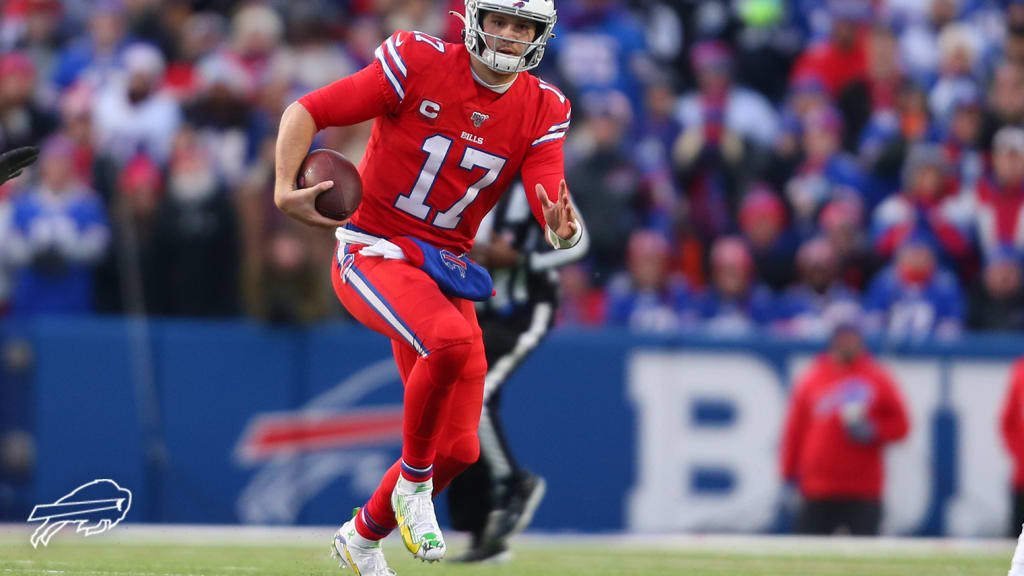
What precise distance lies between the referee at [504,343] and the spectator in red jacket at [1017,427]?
3408 mm

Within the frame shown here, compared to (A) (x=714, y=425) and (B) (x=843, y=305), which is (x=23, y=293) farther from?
(B) (x=843, y=305)

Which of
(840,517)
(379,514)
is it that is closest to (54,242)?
(840,517)

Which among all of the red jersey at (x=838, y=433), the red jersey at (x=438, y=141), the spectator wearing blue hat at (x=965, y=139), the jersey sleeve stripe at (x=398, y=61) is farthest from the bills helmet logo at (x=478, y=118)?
the spectator wearing blue hat at (x=965, y=139)

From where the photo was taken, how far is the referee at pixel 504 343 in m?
7.05

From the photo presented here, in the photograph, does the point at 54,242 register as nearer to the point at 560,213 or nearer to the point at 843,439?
the point at 843,439

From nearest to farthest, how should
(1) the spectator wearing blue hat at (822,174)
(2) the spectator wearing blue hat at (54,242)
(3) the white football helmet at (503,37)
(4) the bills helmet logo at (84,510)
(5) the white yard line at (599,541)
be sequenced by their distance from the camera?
(3) the white football helmet at (503,37) < (4) the bills helmet logo at (84,510) < (5) the white yard line at (599,541) < (2) the spectator wearing blue hat at (54,242) < (1) the spectator wearing blue hat at (822,174)

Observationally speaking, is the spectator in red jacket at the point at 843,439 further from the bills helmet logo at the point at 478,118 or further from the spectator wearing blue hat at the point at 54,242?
the bills helmet logo at the point at 478,118

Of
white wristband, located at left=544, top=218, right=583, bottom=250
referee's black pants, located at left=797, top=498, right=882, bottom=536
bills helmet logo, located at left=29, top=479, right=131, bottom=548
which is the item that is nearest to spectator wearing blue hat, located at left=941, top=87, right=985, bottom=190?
referee's black pants, located at left=797, top=498, right=882, bottom=536

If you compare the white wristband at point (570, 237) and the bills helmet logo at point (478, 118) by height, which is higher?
the bills helmet logo at point (478, 118)

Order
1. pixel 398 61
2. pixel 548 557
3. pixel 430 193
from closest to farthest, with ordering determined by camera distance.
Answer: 1. pixel 398 61
2. pixel 430 193
3. pixel 548 557

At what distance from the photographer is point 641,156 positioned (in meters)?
11.6

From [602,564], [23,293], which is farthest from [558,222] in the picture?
[23,293]

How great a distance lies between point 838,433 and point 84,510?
4.34 metres

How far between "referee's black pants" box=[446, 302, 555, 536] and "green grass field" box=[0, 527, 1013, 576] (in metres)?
0.27
